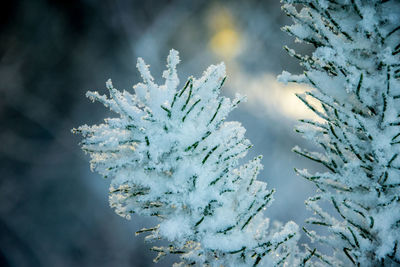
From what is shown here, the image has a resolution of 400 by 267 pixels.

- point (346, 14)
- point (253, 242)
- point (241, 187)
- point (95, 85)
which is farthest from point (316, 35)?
point (95, 85)

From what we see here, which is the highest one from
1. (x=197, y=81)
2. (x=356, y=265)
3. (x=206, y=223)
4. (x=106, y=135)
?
(x=197, y=81)

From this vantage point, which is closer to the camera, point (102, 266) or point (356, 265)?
point (356, 265)

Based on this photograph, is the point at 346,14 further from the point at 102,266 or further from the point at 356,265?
the point at 102,266

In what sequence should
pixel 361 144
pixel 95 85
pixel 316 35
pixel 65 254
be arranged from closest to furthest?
pixel 361 144 → pixel 316 35 → pixel 65 254 → pixel 95 85
